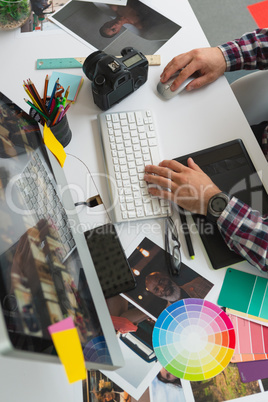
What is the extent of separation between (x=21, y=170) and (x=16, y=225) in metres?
0.13

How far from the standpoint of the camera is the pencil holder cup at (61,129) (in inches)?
32.6

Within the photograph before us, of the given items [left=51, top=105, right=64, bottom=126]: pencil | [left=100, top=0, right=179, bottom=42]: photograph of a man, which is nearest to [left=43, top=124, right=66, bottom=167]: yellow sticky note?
[left=51, top=105, right=64, bottom=126]: pencil

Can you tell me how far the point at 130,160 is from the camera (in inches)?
35.4

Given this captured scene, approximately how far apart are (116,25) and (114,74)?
11.5 inches

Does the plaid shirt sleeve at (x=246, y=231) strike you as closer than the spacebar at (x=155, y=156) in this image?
Yes

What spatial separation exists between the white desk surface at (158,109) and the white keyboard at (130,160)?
0.03 meters

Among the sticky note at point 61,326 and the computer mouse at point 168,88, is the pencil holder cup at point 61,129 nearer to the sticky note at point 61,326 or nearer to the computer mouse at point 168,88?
the computer mouse at point 168,88

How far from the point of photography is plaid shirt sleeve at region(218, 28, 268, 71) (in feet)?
3.36

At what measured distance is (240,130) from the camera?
0.94 metres

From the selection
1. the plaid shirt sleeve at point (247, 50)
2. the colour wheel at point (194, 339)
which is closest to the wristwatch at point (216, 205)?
the colour wheel at point (194, 339)

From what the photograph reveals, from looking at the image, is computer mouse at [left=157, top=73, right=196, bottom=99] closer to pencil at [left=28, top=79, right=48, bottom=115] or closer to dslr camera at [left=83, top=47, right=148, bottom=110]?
dslr camera at [left=83, top=47, right=148, bottom=110]

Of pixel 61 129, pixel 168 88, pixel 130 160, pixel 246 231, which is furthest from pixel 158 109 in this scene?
pixel 246 231

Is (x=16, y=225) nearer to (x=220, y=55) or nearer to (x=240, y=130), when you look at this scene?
(x=240, y=130)

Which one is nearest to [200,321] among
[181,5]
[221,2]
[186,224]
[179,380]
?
[179,380]
